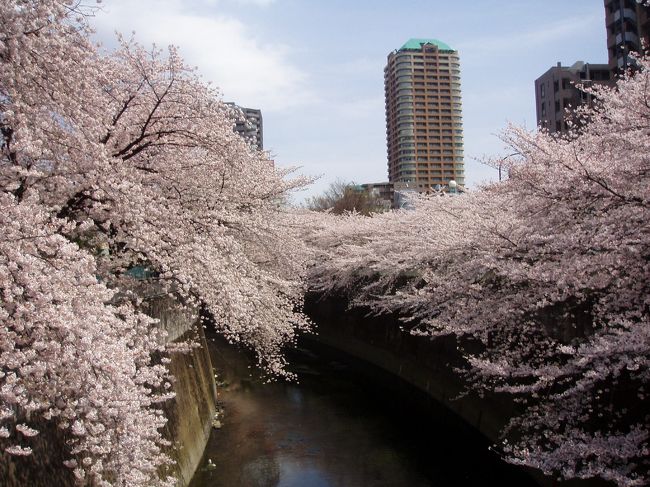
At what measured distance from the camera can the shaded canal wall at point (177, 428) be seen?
5895mm

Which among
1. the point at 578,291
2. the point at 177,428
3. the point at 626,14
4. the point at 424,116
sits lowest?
the point at 177,428

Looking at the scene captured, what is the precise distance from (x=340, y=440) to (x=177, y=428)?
15.8ft

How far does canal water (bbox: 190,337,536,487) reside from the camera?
1238 cm

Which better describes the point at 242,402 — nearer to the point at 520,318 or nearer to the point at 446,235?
the point at 446,235

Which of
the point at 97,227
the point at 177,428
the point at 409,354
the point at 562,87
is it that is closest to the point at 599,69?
the point at 562,87

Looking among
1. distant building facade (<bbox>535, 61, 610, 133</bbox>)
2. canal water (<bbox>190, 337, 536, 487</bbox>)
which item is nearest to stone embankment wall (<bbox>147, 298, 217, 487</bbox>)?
canal water (<bbox>190, 337, 536, 487</bbox>)

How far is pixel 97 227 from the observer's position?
919cm

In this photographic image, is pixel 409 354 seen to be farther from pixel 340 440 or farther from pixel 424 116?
pixel 424 116

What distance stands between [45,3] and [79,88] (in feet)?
3.99

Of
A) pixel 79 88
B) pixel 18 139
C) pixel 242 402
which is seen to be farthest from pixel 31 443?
pixel 242 402

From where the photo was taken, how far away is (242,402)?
18.5m

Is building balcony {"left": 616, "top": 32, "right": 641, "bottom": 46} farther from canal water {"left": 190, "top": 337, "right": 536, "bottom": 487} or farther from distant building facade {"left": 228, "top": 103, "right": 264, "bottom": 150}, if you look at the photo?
canal water {"left": 190, "top": 337, "right": 536, "bottom": 487}

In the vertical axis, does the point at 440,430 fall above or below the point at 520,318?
below

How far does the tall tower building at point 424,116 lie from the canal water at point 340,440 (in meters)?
89.5
